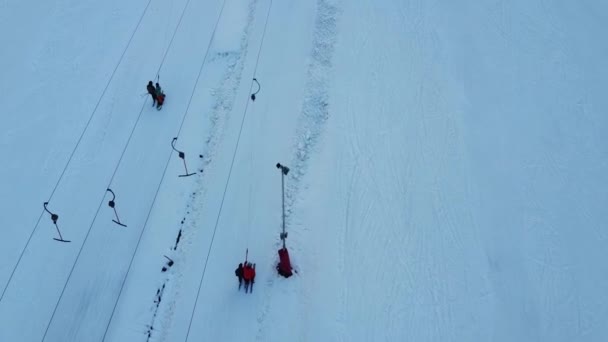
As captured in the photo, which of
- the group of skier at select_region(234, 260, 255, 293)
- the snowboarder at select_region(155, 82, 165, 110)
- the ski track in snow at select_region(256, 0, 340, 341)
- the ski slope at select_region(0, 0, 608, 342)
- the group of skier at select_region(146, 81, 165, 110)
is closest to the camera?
the group of skier at select_region(234, 260, 255, 293)

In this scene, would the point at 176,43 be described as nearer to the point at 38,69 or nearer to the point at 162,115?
the point at 162,115

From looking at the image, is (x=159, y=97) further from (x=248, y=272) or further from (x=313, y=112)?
(x=248, y=272)

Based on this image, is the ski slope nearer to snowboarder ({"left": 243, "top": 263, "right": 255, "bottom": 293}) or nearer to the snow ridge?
the snow ridge

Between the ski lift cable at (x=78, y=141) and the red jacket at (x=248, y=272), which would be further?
the ski lift cable at (x=78, y=141)

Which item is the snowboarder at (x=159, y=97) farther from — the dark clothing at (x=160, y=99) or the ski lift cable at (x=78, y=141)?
the ski lift cable at (x=78, y=141)

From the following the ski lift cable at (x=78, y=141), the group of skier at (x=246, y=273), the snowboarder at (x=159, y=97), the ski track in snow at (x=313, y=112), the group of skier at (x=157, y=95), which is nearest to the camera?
the group of skier at (x=246, y=273)

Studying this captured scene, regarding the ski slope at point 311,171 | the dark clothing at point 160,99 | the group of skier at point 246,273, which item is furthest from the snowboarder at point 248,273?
the dark clothing at point 160,99

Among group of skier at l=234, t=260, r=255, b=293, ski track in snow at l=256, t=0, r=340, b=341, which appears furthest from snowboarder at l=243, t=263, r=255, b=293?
ski track in snow at l=256, t=0, r=340, b=341
